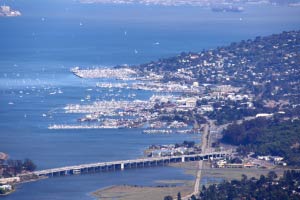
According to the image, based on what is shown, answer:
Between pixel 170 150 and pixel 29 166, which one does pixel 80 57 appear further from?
pixel 29 166

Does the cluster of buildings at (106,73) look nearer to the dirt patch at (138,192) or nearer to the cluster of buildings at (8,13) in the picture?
the dirt patch at (138,192)

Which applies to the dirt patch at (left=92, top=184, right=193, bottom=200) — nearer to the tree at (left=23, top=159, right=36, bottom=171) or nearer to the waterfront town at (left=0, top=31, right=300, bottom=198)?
the waterfront town at (left=0, top=31, right=300, bottom=198)

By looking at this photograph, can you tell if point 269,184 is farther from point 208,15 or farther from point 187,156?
point 208,15

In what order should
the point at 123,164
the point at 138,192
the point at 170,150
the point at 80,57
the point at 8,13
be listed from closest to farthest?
the point at 138,192, the point at 123,164, the point at 170,150, the point at 80,57, the point at 8,13


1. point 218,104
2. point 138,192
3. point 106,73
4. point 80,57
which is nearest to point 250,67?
point 106,73

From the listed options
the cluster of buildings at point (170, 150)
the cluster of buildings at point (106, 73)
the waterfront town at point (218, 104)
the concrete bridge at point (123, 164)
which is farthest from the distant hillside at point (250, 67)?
the concrete bridge at point (123, 164)
